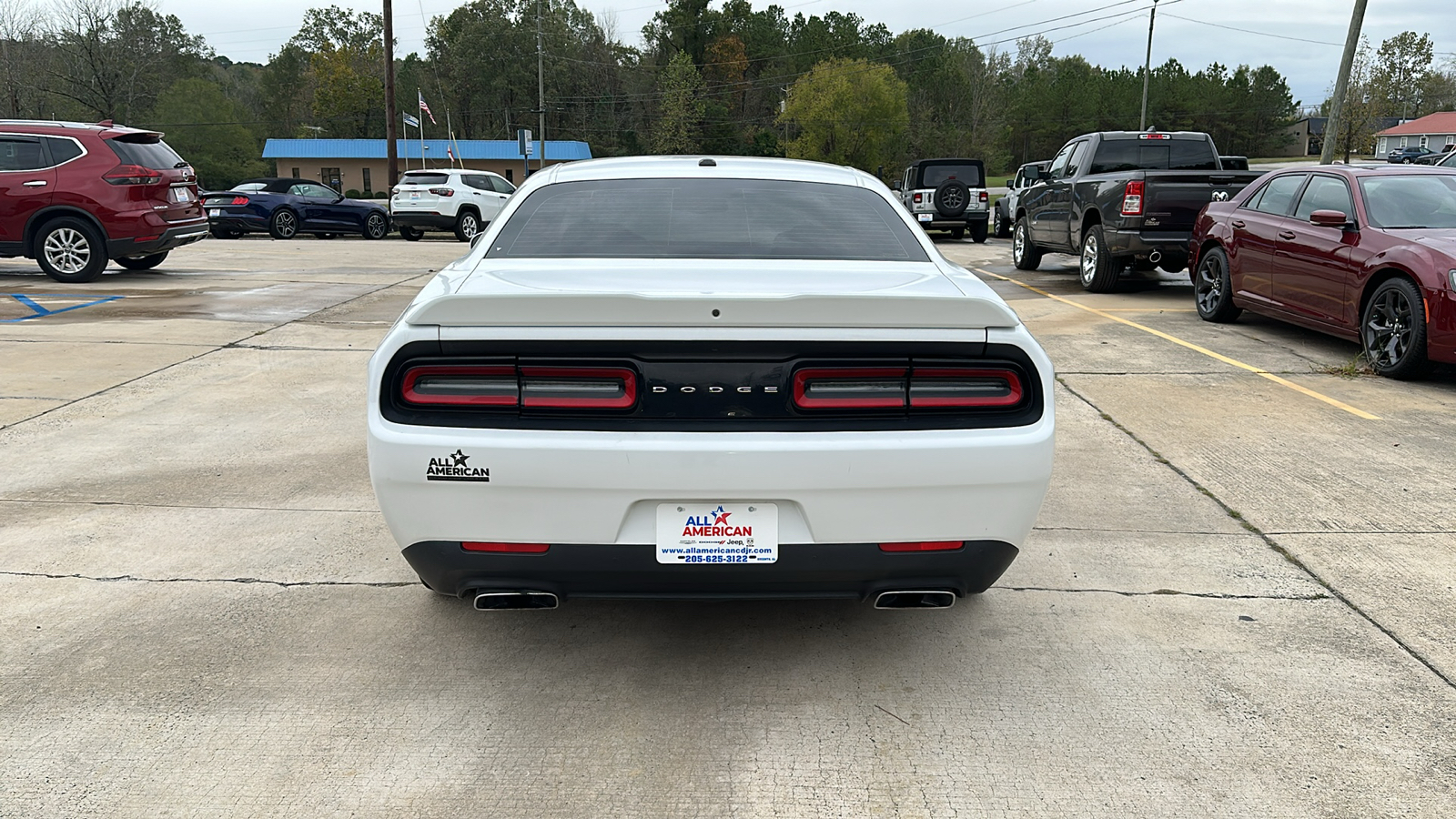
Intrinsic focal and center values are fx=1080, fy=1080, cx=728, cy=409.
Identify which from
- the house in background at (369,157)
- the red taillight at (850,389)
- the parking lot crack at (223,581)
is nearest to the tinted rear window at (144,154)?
the parking lot crack at (223,581)

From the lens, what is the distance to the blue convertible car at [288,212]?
80.4ft

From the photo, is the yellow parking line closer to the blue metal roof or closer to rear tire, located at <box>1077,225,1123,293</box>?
rear tire, located at <box>1077,225,1123,293</box>

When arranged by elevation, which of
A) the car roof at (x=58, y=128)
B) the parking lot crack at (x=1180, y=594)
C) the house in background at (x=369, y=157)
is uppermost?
the house in background at (x=369, y=157)

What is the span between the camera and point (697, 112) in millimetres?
94125

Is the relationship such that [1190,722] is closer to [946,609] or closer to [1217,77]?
[946,609]

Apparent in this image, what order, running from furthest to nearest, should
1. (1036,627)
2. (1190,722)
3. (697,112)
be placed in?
(697,112)
(1036,627)
(1190,722)

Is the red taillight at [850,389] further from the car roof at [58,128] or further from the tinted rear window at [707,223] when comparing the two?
the car roof at [58,128]

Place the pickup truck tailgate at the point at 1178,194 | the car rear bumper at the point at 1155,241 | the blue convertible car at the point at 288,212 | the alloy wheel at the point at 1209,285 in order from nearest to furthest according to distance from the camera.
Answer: the alloy wheel at the point at 1209,285 < the pickup truck tailgate at the point at 1178,194 < the car rear bumper at the point at 1155,241 < the blue convertible car at the point at 288,212

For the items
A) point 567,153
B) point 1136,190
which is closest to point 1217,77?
point 567,153

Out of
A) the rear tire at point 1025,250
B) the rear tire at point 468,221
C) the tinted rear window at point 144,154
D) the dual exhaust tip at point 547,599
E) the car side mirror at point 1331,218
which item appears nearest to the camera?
the dual exhaust tip at point 547,599

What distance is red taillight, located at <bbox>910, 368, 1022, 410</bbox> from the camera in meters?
2.90

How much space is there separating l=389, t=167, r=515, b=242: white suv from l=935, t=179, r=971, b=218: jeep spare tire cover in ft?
32.9

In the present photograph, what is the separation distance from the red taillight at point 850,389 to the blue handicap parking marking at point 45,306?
10.2 metres

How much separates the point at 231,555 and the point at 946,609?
2829mm
